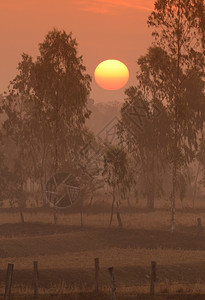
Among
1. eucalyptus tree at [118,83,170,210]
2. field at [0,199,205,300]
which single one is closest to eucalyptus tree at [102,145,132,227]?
field at [0,199,205,300]

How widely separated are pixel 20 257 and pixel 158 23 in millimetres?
27522

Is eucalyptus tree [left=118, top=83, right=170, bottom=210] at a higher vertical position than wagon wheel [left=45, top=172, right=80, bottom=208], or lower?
higher

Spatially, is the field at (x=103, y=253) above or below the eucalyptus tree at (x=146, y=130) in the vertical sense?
below

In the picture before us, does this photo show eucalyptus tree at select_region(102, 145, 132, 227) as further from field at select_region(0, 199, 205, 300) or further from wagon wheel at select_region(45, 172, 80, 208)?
wagon wheel at select_region(45, 172, 80, 208)

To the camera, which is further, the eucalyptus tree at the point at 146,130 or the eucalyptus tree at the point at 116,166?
the eucalyptus tree at the point at 146,130

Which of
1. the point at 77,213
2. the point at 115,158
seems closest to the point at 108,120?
the point at 77,213

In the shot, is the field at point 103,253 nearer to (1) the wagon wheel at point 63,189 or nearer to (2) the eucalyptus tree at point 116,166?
(1) the wagon wheel at point 63,189

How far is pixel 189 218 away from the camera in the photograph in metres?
64.5

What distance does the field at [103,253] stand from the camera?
2975cm

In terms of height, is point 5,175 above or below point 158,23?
below

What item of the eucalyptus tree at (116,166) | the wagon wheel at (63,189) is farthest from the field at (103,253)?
the eucalyptus tree at (116,166)

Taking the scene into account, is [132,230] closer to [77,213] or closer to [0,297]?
[77,213]

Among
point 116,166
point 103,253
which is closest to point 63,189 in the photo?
point 116,166

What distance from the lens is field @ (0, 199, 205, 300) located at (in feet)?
97.6
